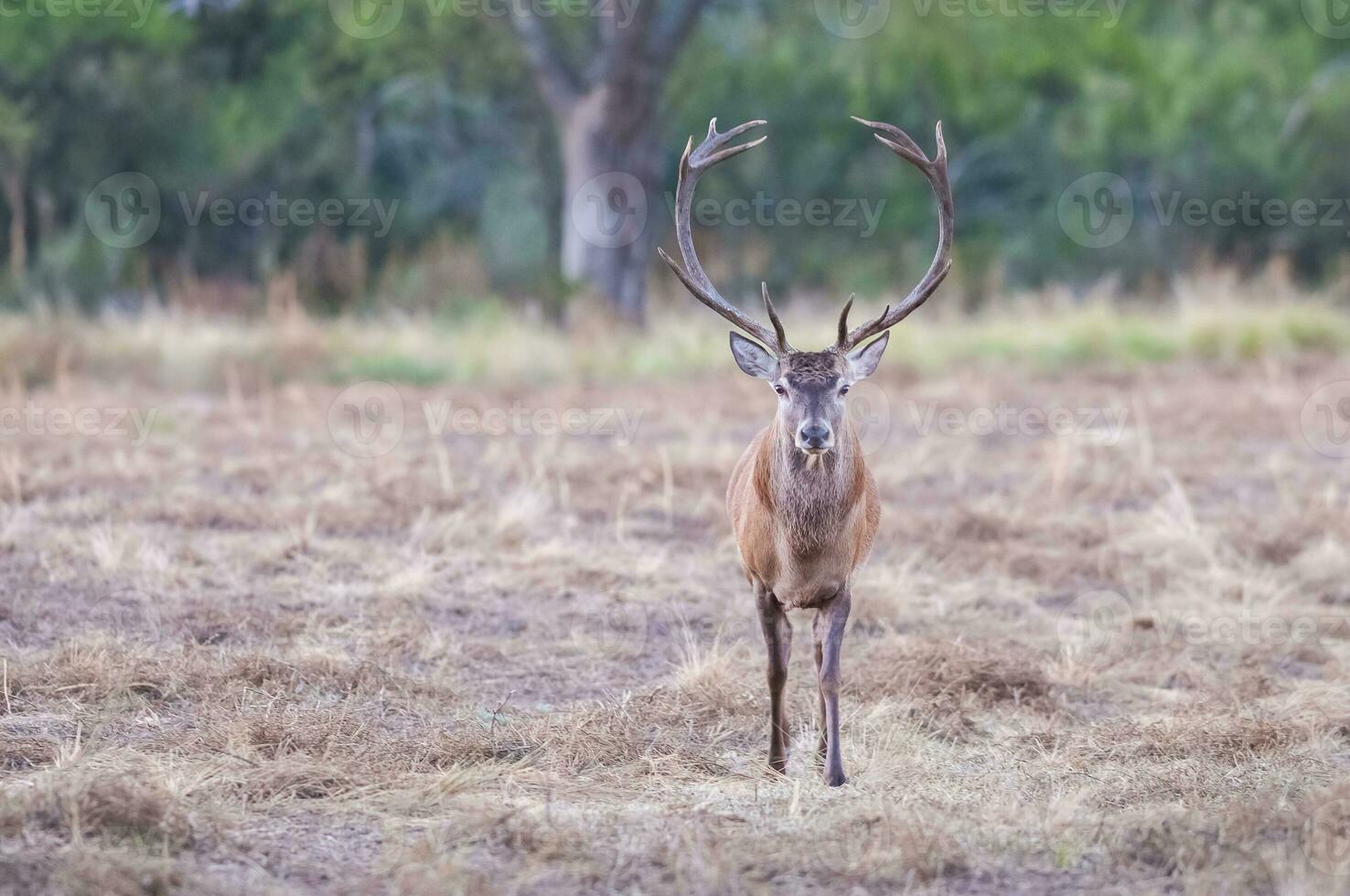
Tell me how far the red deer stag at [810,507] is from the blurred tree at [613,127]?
12220 mm

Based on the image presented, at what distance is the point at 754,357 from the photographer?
6.48m

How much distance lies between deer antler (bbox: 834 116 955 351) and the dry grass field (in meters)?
1.51

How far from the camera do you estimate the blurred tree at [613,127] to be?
18219 millimetres

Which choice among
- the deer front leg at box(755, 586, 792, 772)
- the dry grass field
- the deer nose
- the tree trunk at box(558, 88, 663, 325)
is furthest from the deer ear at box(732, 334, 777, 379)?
the tree trunk at box(558, 88, 663, 325)

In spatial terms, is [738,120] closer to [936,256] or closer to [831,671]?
[936,256]

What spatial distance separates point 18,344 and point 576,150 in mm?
7035

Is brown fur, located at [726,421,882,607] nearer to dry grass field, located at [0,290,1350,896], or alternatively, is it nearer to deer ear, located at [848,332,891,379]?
deer ear, located at [848,332,891,379]

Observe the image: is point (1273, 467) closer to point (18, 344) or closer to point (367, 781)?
point (367, 781)

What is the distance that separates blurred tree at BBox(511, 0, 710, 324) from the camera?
717 inches

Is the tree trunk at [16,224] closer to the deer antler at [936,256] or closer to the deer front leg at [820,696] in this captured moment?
the deer antler at [936,256]

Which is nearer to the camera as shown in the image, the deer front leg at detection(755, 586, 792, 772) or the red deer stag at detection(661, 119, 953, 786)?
the red deer stag at detection(661, 119, 953, 786)

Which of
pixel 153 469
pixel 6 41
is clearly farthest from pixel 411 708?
pixel 6 41

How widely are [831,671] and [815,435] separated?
0.89 metres

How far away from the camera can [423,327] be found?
55.9ft
